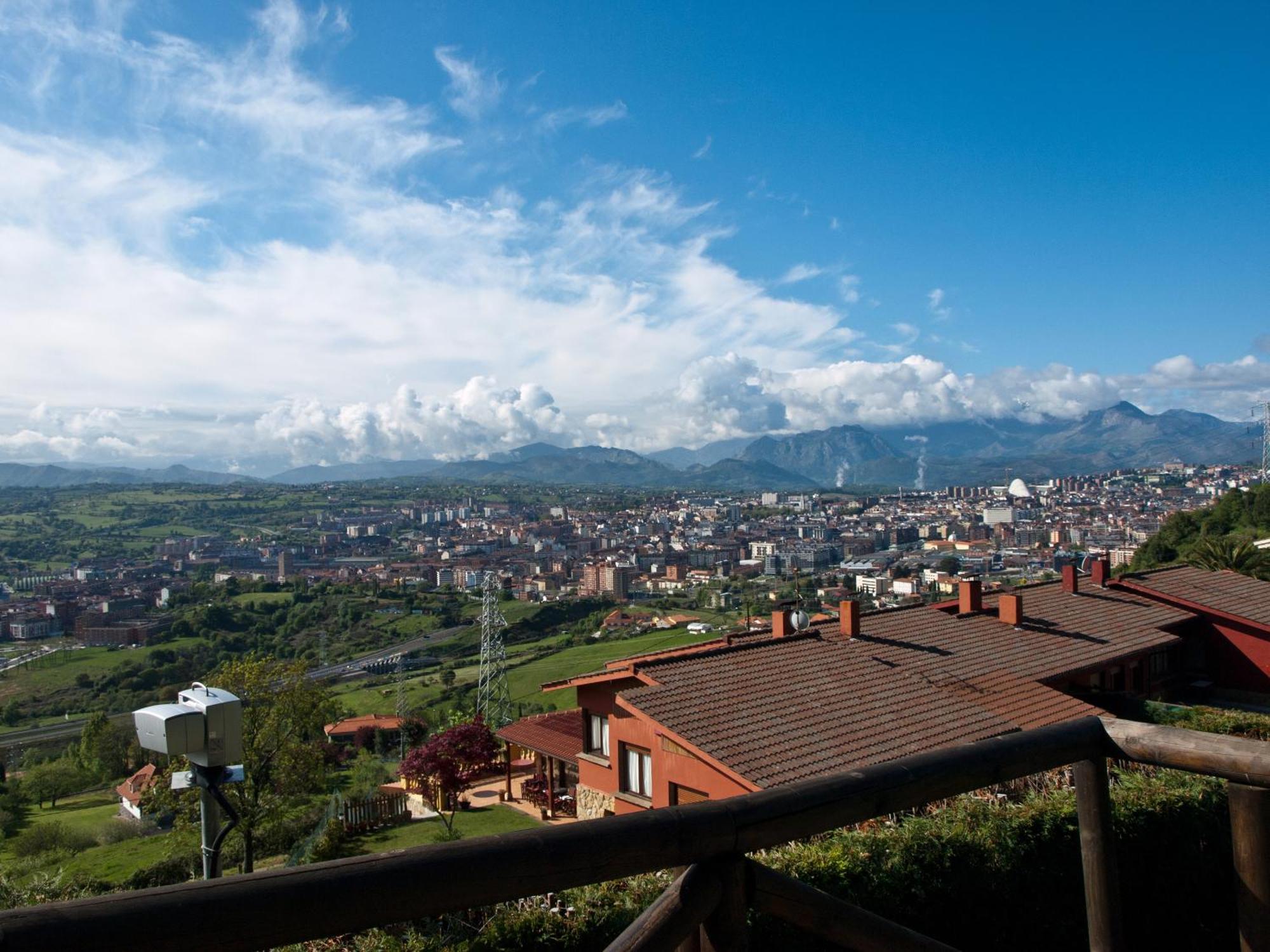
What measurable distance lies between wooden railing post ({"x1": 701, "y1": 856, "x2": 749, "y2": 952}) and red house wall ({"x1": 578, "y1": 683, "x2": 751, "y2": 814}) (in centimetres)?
620

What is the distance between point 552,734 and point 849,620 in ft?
19.4

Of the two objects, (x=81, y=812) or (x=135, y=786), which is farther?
(x=81, y=812)

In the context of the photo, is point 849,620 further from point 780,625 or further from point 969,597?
point 969,597

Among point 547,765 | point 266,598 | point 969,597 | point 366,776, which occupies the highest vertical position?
point 969,597

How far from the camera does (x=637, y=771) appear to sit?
10.3 m

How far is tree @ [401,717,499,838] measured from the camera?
1436 centimetres

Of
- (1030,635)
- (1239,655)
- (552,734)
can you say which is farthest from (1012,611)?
(552,734)

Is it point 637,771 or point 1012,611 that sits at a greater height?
point 1012,611

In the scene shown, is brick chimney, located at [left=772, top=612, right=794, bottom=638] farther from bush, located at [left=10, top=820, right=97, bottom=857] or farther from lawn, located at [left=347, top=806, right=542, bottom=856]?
bush, located at [left=10, top=820, right=97, bottom=857]

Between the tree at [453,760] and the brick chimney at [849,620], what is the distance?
21.8 ft

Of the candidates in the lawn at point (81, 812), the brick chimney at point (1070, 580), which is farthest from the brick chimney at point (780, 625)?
the lawn at point (81, 812)

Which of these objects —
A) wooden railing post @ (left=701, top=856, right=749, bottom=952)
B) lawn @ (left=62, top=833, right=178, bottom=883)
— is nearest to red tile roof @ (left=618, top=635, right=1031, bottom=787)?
wooden railing post @ (left=701, top=856, right=749, bottom=952)

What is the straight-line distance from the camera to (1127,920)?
292 cm

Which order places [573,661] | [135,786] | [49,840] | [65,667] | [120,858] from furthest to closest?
[65,667] < [573,661] < [135,786] < [49,840] < [120,858]
